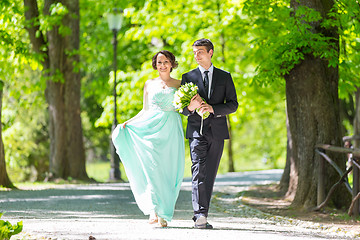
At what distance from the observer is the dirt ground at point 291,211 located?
407 inches

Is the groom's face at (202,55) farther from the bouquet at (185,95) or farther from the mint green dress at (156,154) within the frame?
the mint green dress at (156,154)

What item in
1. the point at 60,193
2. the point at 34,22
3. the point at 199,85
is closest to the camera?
the point at 199,85

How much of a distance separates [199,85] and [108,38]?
63.4 ft

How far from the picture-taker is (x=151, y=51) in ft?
90.9

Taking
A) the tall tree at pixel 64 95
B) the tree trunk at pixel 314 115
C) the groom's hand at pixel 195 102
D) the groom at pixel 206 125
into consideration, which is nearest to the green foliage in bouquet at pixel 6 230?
the groom at pixel 206 125

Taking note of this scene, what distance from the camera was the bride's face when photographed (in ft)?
28.8

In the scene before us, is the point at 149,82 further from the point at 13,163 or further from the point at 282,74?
the point at 13,163

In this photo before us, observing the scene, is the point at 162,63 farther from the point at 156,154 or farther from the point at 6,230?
the point at 6,230

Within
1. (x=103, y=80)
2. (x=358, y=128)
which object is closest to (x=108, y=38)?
(x=103, y=80)

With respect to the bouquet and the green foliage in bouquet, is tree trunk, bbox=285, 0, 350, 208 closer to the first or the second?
the bouquet

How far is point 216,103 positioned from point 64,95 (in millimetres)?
12388

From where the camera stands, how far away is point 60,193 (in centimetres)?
1508

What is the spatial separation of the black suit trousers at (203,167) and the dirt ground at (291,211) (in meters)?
2.54

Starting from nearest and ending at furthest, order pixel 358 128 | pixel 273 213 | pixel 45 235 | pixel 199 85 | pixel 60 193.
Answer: pixel 45 235 → pixel 199 85 → pixel 273 213 → pixel 60 193 → pixel 358 128
